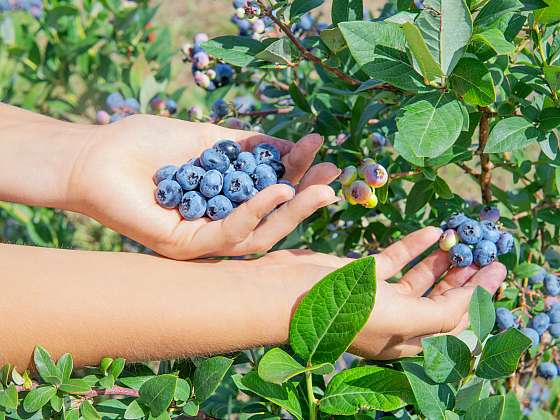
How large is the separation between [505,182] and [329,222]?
63.3 inches

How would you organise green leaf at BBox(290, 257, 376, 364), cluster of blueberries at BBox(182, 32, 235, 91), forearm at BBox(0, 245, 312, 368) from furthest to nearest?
cluster of blueberries at BBox(182, 32, 235, 91), forearm at BBox(0, 245, 312, 368), green leaf at BBox(290, 257, 376, 364)

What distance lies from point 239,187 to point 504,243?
21.3 inches

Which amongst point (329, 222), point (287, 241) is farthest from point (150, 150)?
point (329, 222)

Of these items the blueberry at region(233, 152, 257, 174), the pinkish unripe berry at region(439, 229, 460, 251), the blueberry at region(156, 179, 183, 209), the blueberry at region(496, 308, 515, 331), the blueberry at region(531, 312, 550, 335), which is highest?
the blueberry at region(233, 152, 257, 174)

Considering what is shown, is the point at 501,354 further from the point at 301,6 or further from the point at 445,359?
the point at 301,6

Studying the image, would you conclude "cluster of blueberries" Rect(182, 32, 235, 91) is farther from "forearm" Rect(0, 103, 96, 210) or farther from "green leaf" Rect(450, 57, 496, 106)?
"green leaf" Rect(450, 57, 496, 106)

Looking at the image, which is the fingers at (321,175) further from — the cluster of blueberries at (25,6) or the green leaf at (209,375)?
the cluster of blueberries at (25,6)

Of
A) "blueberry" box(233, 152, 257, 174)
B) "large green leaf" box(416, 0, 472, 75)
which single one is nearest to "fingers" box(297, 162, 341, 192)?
"blueberry" box(233, 152, 257, 174)

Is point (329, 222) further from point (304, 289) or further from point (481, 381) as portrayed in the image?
point (481, 381)

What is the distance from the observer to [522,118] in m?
1.19

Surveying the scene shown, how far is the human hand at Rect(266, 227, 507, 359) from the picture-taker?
45.0 inches

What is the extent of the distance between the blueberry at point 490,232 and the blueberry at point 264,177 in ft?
1.40

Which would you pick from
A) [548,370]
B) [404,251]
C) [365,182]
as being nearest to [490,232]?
[404,251]

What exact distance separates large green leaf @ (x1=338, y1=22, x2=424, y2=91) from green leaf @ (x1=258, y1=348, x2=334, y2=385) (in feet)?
1.47
